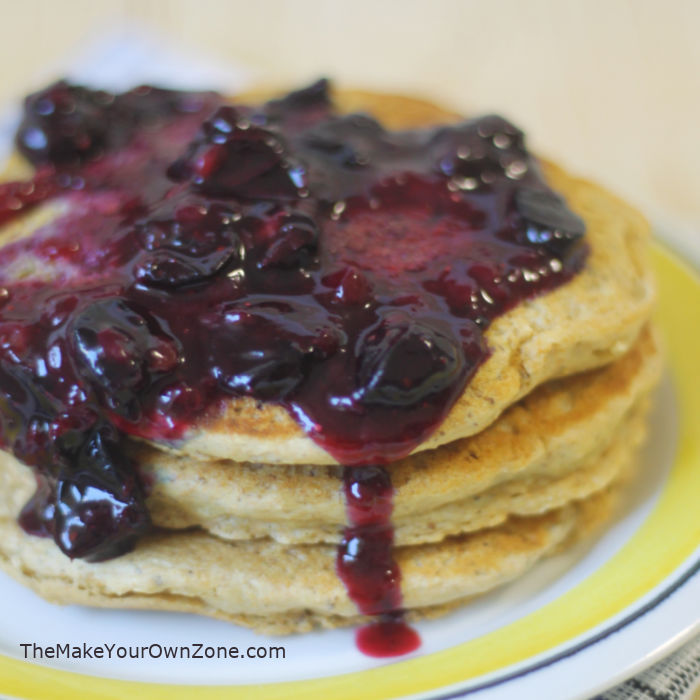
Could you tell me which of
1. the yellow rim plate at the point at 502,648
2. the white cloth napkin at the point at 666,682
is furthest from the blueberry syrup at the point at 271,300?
the white cloth napkin at the point at 666,682

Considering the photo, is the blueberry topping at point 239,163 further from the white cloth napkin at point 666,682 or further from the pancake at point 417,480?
the white cloth napkin at point 666,682

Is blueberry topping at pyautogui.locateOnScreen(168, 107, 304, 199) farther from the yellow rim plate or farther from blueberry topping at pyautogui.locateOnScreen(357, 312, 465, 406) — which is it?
the yellow rim plate

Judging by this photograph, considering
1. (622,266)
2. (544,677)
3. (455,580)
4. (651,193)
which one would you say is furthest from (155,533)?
(651,193)

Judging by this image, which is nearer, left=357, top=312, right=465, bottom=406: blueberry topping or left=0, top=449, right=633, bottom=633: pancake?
left=357, top=312, right=465, bottom=406: blueberry topping

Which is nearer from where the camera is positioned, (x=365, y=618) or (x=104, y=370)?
(x=104, y=370)

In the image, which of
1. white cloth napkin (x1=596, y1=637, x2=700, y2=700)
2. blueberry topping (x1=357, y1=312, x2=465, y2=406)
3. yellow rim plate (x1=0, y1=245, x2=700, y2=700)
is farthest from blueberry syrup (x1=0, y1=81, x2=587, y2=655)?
white cloth napkin (x1=596, y1=637, x2=700, y2=700)

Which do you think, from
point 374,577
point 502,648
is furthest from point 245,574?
point 502,648

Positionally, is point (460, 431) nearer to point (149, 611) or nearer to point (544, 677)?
point (544, 677)
